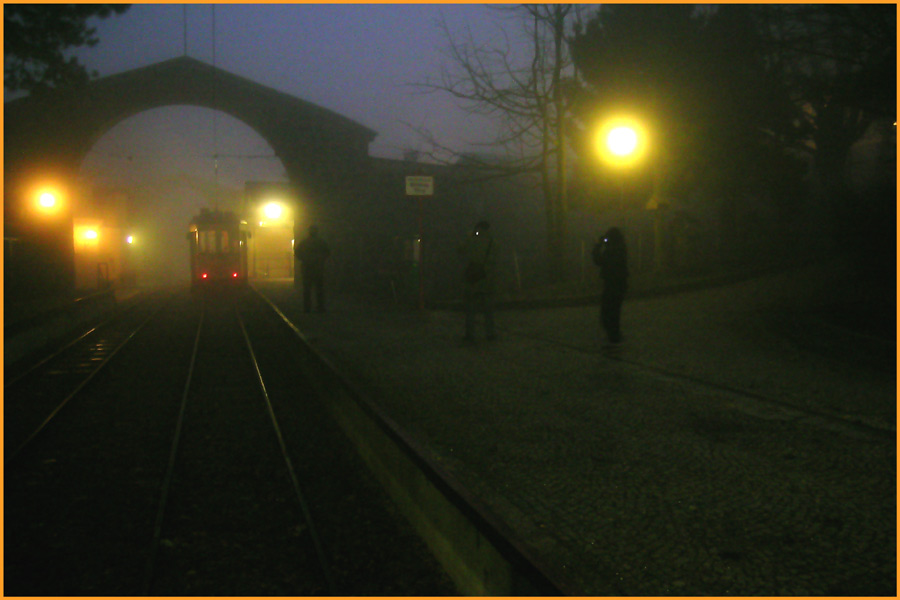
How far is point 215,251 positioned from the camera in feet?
90.8

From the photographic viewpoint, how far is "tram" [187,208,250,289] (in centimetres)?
2752

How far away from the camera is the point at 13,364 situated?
10922mm

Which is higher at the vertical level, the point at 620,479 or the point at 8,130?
the point at 8,130

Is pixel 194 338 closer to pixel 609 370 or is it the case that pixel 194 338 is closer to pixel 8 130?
pixel 609 370

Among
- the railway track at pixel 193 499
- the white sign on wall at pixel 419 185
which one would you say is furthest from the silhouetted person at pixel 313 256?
the railway track at pixel 193 499

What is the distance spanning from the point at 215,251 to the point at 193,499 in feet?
79.4

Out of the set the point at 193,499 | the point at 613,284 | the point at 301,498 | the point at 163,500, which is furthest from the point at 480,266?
the point at 163,500

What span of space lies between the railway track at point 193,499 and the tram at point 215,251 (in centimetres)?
1909

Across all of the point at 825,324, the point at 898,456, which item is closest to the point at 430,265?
the point at 825,324

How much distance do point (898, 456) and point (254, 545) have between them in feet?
13.8

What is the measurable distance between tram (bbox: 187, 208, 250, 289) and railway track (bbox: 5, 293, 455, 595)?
19.1m

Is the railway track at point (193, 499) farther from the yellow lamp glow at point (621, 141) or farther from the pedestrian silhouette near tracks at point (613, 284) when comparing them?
the yellow lamp glow at point (621, 141)

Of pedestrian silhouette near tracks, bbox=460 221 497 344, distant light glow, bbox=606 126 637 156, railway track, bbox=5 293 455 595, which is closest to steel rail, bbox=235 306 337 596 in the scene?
railway track, bbox=5 293 455 595

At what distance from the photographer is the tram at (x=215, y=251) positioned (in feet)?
90.3
